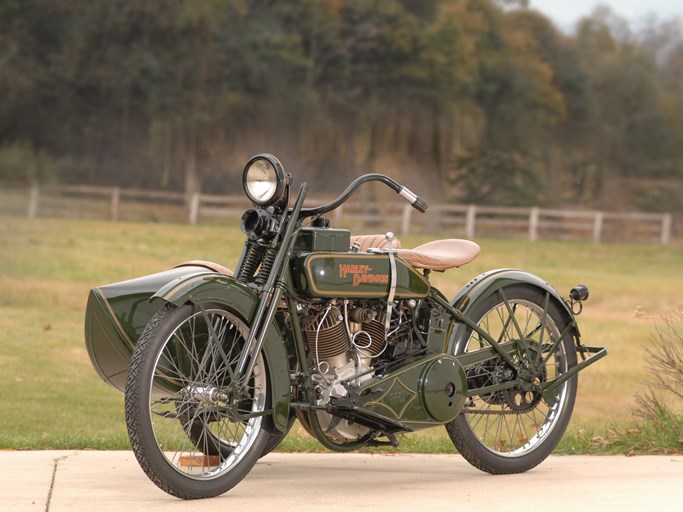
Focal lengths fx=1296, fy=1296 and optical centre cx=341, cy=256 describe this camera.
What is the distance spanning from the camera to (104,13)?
117ft

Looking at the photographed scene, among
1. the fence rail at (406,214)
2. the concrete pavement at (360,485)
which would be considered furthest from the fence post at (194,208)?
the concrete pavement at (360,485)

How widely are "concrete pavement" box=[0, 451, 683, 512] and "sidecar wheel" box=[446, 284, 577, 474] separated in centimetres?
12

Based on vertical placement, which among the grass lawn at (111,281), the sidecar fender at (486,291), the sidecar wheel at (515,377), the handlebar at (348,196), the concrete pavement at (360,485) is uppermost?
the handlebar at (348,196)

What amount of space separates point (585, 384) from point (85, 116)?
2600 cm

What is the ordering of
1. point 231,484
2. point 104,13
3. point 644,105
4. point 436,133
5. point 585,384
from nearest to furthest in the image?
→ point 231,484 < point 585,384 < point 104,13 < point 436,133 < point 644,105

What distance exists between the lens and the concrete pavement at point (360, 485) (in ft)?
17.0

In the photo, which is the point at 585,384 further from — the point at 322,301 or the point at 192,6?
the point at 192,6

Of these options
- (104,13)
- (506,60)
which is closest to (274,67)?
(104,13)

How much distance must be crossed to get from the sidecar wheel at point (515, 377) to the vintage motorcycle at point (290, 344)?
0.02 m

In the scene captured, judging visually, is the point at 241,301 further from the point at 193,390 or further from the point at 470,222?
the point at 470,222

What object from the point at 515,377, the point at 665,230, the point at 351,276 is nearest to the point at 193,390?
the point at 351,276

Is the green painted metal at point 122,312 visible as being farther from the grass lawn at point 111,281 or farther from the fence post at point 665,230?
the fence post at point 665,230

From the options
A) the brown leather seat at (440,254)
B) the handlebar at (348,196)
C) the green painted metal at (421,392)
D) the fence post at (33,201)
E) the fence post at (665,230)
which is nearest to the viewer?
the handlebar at (348,196)

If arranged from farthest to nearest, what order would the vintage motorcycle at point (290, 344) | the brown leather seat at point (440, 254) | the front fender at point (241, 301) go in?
the brown leather seat at point (440, 254)
the vintage motorcycle at point (290, 344)
the front fender at point (241, 301)
